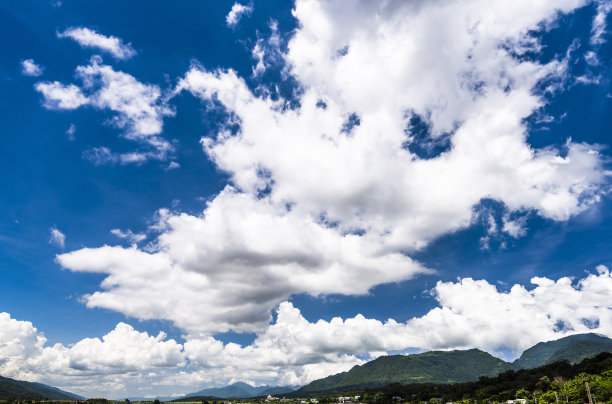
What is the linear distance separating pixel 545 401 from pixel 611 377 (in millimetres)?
21367

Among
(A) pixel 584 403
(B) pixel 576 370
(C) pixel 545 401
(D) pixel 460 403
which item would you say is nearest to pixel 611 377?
(A) pixel 584 403

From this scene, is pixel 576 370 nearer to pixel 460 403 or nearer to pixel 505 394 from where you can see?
pixel 505 394

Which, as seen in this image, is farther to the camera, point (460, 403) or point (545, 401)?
point (460, 403)

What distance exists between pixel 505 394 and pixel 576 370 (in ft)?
103

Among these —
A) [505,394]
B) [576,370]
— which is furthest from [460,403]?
[576,370]

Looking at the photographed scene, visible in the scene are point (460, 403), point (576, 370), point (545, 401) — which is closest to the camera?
point (545, 401)

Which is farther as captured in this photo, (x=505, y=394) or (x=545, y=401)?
(x=505, y=394)

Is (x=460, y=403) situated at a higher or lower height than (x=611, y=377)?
lower

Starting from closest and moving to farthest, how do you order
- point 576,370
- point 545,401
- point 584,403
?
point 584,403 < point 545,401 < point 576,370

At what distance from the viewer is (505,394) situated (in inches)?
6649

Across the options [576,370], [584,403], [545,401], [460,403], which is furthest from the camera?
[460,403]

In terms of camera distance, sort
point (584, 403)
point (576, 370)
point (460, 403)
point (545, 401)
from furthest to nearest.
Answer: point (460, 403) → point (576, 370) → point (545, 401) → point (584, 403)

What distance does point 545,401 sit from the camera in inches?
4783

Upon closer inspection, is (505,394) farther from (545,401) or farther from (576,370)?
(545,401)
